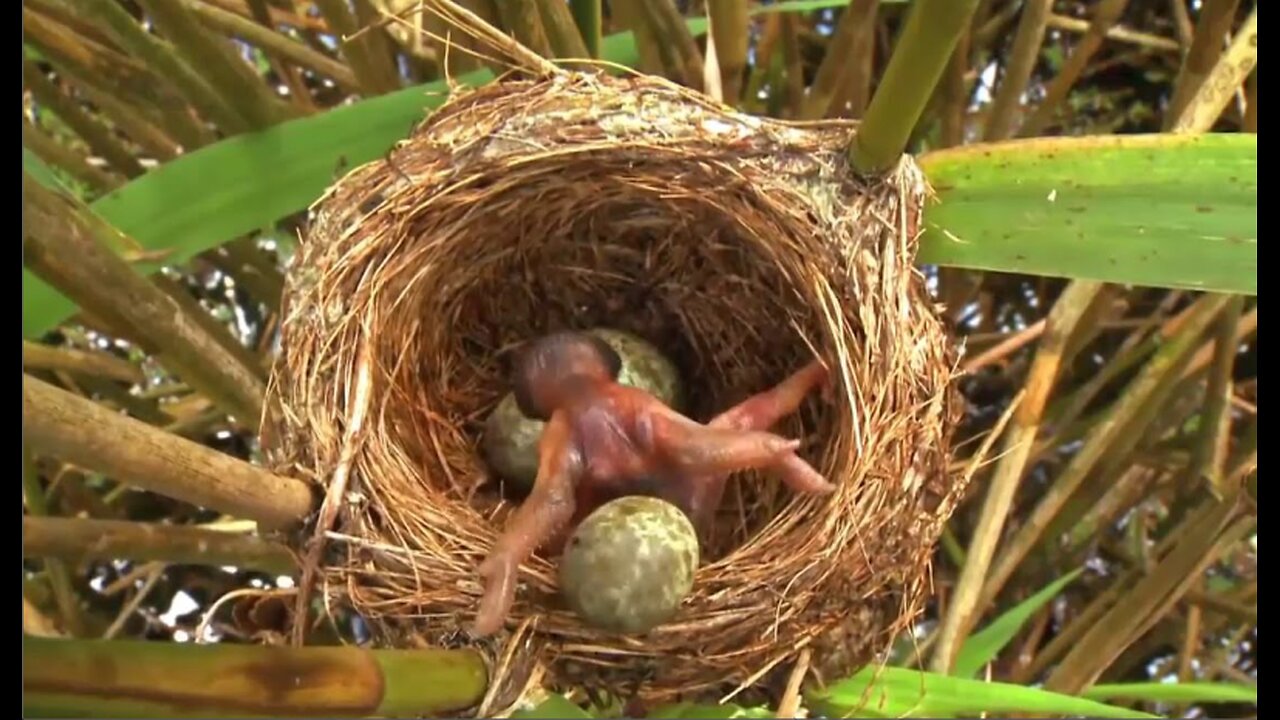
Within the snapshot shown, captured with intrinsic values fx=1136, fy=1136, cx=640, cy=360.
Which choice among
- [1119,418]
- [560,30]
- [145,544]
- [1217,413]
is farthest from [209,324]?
[1217,413]

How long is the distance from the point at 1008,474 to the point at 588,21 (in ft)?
1.51

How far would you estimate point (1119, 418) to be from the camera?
3.10 ft

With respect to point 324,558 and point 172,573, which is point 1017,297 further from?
point 172,573

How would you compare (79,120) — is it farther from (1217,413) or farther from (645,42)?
(1217,413)

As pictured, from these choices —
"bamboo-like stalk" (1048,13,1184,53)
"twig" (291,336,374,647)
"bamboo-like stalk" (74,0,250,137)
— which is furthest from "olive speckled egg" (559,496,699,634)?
"bamboo-like stalk" (1048,13,1184,53)

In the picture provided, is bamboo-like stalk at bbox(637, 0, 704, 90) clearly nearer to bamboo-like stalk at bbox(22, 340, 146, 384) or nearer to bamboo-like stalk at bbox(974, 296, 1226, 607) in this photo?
bamboo-like stalk at bbox(974, 296, 1226, 607)

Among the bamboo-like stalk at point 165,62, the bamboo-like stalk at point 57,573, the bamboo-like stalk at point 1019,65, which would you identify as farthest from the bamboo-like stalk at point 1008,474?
the bamboo-like stalk at point 57,573

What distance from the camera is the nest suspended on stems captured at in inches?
28.9

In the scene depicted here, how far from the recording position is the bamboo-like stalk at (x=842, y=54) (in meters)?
0.87

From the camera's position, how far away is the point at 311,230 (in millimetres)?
809

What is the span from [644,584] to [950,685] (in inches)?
7.6

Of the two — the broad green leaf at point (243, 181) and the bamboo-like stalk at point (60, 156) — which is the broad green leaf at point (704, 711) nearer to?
the broad green leaf at point (243, 181)

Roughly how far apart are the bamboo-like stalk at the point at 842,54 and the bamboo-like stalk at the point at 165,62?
1.45ft

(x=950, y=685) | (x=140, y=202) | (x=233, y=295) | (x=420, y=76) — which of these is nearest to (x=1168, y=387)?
(x=950, y=685)
